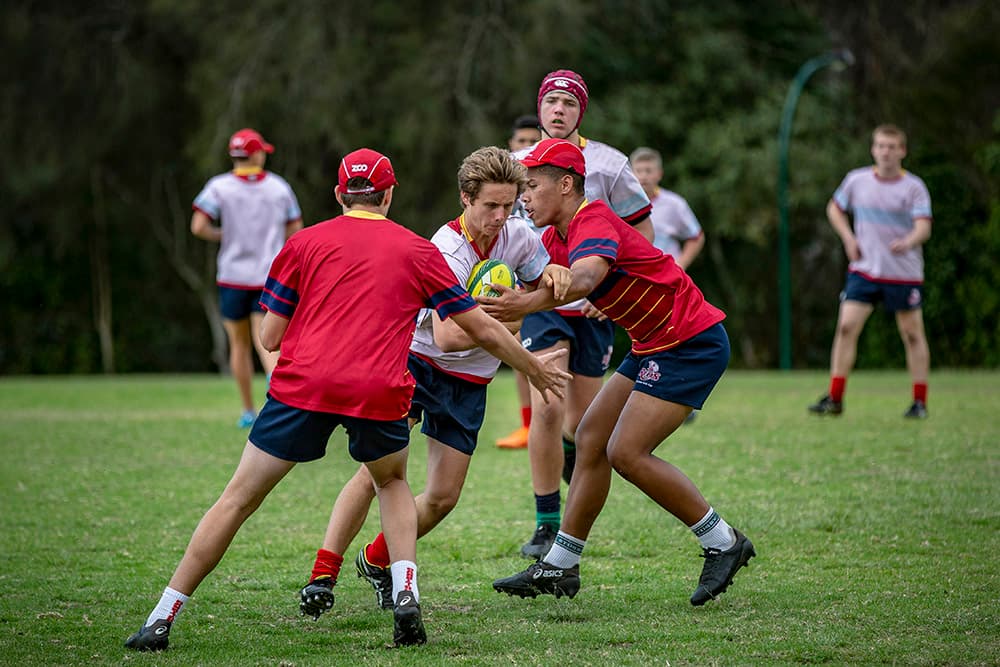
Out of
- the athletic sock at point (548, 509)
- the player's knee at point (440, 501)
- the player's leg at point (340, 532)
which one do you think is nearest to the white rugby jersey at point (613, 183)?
the athletic sock at point (548, 509)

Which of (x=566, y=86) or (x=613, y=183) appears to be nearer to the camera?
(x=566, y=86)

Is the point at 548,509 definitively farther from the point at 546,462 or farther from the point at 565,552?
the point at 565,552

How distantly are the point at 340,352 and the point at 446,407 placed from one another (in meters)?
0.98

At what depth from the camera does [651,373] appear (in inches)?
221

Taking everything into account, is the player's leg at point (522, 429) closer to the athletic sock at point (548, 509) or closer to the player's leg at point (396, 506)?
the athletic sock at point (548, 509)

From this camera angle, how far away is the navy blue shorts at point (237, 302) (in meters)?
11.9

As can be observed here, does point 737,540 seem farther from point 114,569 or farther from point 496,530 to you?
point 114,569

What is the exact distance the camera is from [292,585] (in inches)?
234

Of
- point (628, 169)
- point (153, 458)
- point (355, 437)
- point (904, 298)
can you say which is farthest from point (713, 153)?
point (355, 437)

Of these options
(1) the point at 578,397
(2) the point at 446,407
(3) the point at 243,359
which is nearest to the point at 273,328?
(2) the point at 446,407

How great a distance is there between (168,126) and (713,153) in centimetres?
1298

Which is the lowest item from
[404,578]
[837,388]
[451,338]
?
[837,388]

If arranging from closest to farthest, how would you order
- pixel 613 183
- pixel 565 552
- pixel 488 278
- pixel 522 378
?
1. pixel 488 278
2. pixel 565 552
3. pixel 613 183
4. pixel 522 378

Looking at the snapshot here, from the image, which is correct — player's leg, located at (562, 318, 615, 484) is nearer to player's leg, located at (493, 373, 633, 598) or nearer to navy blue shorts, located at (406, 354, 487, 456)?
player's leg, located at (493, 373, 633, 598)
